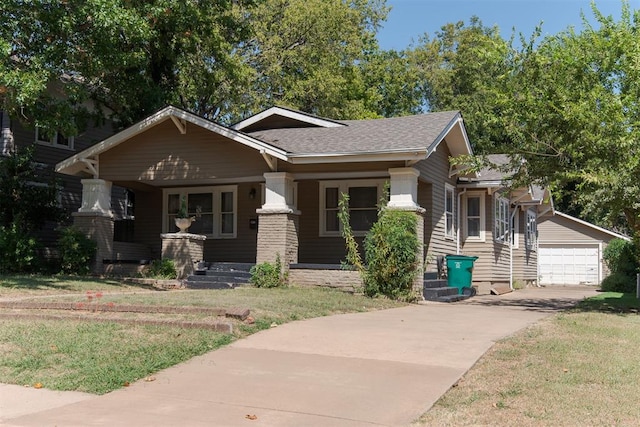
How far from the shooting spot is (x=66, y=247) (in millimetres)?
18328

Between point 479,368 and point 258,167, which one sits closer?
point 479,368

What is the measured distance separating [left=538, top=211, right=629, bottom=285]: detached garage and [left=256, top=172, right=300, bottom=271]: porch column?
19464 mm

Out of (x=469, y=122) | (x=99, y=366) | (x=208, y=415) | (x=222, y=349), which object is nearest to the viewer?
(x=208, y=415)

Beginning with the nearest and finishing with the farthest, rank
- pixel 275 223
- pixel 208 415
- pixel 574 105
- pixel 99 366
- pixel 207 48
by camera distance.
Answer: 1. pixel 208 415
2. pixel 99 366
3. pixel 574 105
4. pixel 275 223
5. pixel 207 48

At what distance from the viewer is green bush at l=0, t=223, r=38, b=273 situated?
17.9 m

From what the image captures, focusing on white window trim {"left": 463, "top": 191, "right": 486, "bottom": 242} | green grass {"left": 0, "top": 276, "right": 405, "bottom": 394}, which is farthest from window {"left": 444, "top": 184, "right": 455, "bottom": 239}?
green grass {"left": 0, "top": 276, "right": 405, "bottom": 394}

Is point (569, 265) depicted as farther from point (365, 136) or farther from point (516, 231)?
point (365, 136)

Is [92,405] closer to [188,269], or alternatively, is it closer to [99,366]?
[99,366]

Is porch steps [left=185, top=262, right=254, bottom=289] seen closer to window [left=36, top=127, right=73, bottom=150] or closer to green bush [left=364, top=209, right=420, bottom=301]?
green bush [left=364, top=209, right=420, bottom=301]

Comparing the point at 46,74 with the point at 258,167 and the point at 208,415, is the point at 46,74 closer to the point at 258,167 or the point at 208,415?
the point at 258,167

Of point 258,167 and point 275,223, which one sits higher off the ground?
point 258,167

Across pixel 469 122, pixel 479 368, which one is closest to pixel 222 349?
pixel 479 368

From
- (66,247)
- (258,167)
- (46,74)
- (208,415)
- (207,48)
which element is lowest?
(208,415)

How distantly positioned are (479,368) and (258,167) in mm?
10863
